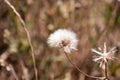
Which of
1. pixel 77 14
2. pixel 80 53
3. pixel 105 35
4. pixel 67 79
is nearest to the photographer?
pixel 67 79

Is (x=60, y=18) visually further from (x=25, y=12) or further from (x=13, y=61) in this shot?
(x=13, y=61)


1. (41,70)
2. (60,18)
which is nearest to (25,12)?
(60,18)

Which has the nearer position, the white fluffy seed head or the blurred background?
the white fluffy seed head

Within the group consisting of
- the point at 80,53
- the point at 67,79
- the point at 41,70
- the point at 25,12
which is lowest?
the point at 67,79

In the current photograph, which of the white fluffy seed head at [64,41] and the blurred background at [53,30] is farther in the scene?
the blurred background at [53,30]

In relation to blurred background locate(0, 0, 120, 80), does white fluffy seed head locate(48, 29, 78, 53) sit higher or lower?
lower

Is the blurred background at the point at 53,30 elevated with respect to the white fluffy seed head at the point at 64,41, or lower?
elevated

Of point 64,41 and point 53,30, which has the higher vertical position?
point 53,30

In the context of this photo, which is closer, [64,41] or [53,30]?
[64,41]
